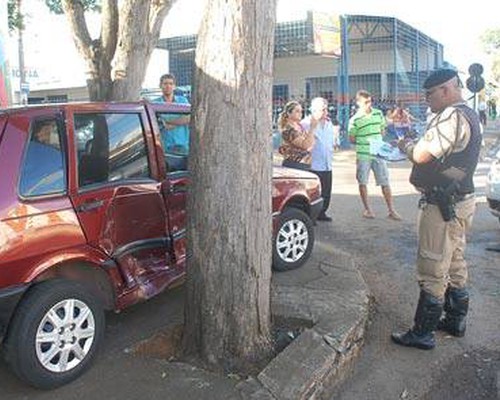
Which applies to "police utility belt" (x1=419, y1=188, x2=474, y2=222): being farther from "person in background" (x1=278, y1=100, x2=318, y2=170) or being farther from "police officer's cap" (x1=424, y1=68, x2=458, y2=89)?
"person in background" (x1=278, y1=100, x2=318, y2=170)

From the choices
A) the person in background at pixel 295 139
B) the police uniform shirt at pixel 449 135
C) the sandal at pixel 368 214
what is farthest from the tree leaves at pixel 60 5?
the police uniform shirt at pixel 449 135

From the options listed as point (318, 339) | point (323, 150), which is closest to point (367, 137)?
point (323, 150)

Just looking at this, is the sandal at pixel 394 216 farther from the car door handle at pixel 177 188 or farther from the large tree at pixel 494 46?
the large tree at pixel 494 46

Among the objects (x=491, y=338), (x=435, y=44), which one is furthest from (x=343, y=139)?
(x=491, y=338)

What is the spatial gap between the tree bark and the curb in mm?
3434

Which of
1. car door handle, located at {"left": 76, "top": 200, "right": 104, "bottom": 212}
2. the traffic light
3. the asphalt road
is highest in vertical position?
the traffic light

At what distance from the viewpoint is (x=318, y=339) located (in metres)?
4.22

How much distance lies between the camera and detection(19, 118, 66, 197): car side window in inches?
148

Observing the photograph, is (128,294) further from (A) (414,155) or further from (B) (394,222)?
(B) (394,222)

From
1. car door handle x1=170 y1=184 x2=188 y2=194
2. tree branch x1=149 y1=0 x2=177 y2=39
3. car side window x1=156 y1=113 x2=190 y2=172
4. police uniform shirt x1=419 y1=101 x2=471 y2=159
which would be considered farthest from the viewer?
tree branch x1=149 y1=0 x2=177 y2=39

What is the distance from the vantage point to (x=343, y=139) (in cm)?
2169

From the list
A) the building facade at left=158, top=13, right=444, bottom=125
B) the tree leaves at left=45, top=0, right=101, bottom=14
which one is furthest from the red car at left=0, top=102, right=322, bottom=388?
the building facade at left=158, top=13, right=444, bottom=125

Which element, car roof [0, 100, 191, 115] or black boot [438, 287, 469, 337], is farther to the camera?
black boot [438, 287, 469, 337]

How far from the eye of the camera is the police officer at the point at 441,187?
444cm
